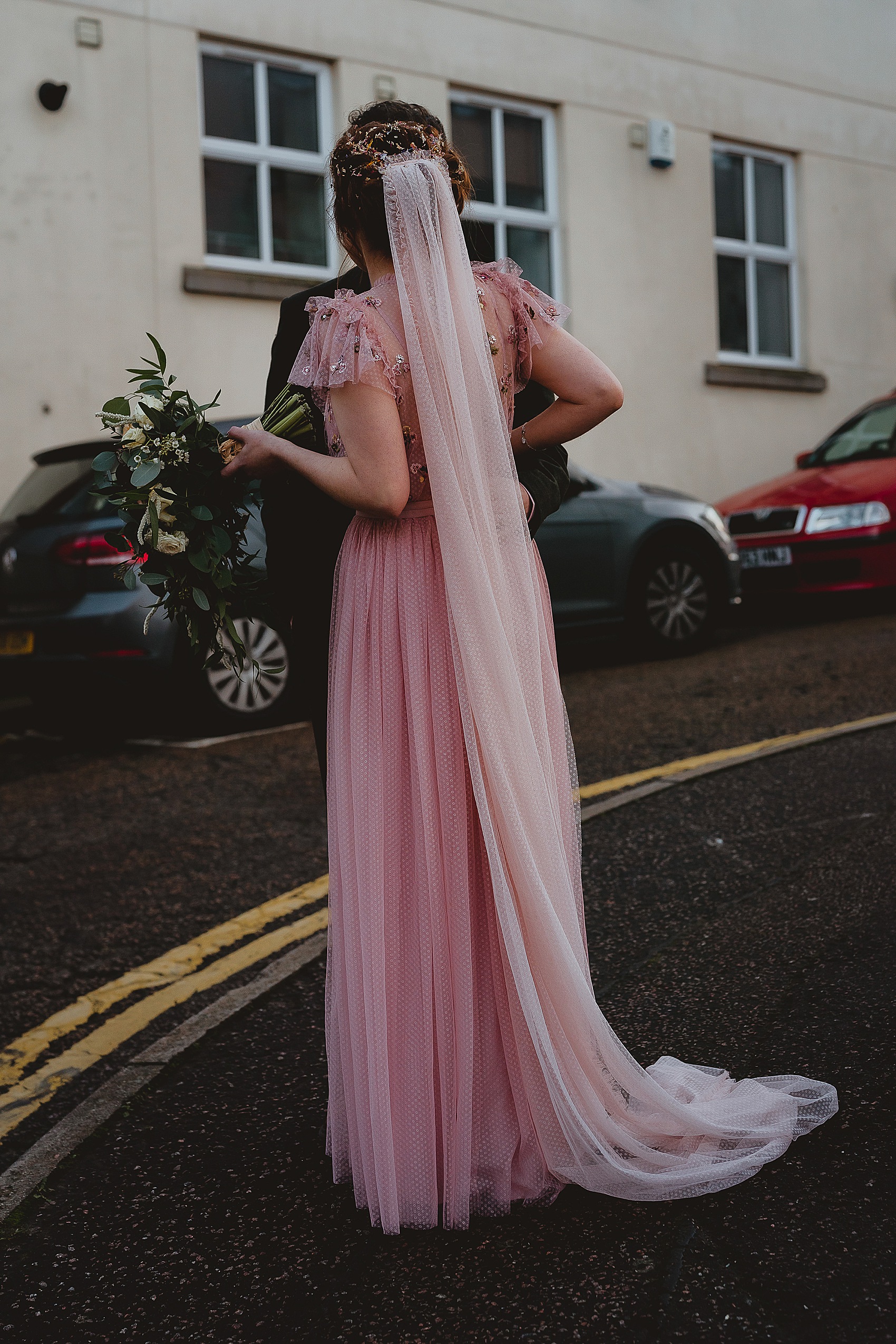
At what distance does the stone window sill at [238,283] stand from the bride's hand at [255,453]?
28.1 ft

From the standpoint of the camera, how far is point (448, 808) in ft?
8.55

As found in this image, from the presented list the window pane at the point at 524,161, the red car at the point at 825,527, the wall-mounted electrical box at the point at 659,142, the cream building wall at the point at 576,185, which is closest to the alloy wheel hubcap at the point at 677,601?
the red car at the point at 825,527

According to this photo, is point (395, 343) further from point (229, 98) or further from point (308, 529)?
point (229, 98)

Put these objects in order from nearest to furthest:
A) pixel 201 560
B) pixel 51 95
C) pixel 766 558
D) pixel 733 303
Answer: pixel 201 560, pixel 51 95, pixel 766 558, pixel 733 303

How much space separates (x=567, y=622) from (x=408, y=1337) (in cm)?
688

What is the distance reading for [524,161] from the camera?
13.1 metres

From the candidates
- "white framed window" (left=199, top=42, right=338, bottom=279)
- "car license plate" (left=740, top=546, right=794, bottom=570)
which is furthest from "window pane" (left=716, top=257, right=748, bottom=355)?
"white framed window" (left=199, top=42, right=338, bottom=279)

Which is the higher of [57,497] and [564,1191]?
[57,497]

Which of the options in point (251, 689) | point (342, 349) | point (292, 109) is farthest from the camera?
point (292, 109)

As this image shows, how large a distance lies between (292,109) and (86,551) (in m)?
6.04

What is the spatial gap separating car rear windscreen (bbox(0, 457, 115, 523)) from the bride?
498 cm

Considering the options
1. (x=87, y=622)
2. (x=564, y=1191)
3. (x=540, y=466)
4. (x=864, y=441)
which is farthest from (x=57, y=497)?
(x=864, y=441)

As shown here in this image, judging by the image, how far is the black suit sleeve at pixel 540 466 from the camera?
114 inches

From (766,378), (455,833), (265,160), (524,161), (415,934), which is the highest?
(524,161)
